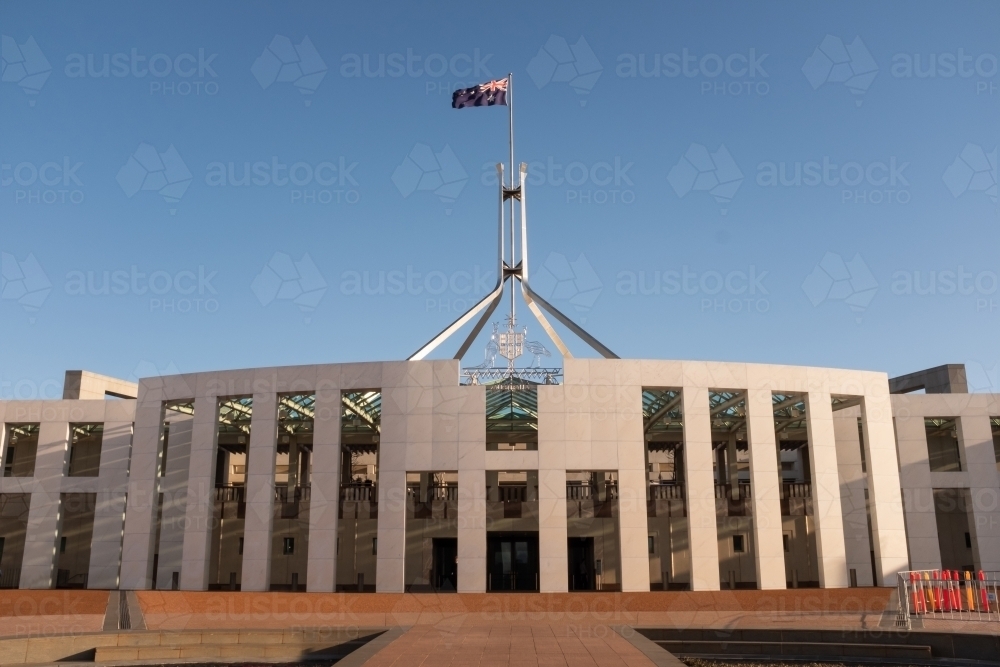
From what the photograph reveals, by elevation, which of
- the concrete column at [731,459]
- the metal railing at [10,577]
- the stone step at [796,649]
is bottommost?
the stone step at [796,649]

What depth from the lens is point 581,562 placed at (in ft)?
132

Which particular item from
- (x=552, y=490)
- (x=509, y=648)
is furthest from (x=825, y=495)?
(x=509, y=648)

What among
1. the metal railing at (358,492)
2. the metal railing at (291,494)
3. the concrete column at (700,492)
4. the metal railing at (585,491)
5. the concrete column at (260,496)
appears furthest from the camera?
the metal railing at (358,492)

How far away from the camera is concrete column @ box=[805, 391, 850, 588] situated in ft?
96.9

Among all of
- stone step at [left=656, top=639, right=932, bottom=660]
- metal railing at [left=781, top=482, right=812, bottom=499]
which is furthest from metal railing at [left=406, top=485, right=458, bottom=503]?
stone step at [left=656, top=639, right=932, bottom=660]

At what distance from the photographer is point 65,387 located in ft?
141

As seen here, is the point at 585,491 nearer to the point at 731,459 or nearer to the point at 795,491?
the point at 731,459

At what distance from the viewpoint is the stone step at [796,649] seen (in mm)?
18328

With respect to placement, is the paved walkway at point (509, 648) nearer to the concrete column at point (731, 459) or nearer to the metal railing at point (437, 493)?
the metal railing at point (437, 493)

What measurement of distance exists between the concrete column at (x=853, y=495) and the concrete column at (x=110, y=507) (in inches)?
1168

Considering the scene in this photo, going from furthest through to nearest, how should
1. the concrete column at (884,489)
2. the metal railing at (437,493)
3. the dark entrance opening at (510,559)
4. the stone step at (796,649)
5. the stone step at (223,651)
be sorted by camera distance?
the dark entrance opening at (510,559), the metal railing at (437,493), the concrete column at (884,489), the stone step at (223,651), the stone step at (796,649)

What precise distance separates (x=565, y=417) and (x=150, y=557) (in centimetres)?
1673

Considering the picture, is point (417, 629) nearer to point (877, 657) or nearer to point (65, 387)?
point (877, 657)

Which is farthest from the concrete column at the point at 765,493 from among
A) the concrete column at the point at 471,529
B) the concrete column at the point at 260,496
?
the concrete column at the point at 260,496
